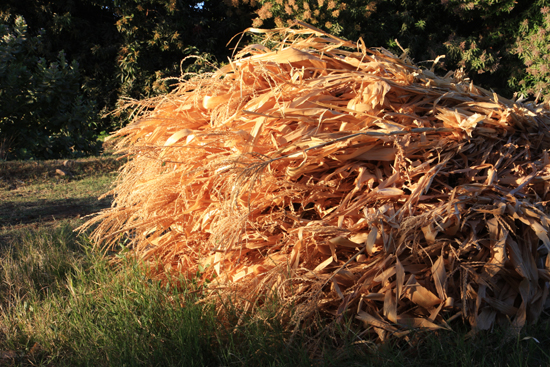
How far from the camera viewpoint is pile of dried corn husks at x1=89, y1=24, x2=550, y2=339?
6.88 feet

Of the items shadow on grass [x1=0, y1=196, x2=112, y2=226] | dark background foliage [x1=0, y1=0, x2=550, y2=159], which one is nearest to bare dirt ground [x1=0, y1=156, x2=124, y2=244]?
shadow on grass [x1=0, y1=196, x2=112, y2=226]

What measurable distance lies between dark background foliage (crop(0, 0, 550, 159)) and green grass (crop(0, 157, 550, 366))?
26.4 feet

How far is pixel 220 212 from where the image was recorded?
2320 millimetres

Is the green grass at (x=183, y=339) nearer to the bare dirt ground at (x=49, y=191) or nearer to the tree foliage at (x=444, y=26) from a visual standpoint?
the bare dirt ground at (x=49, y=191)

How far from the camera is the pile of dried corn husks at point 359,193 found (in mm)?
2098

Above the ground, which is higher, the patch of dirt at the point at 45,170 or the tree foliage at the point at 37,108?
the tree foliage at the point at 37,108

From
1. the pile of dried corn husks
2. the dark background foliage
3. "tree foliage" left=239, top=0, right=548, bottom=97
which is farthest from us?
the dark background foliage

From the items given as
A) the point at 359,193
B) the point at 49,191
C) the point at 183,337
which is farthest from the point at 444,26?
the point at 183,337

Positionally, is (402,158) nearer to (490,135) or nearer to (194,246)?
(490,135)

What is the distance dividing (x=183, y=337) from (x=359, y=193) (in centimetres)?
112

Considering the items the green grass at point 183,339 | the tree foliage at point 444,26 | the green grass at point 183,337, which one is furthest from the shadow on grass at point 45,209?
the tree foliage at point 444,26

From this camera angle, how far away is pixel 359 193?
7.76 feet

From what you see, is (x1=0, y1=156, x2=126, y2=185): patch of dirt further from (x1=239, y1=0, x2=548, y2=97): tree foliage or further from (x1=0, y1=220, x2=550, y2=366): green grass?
(x1=239, y1=0, x2=548, y2=97): tree foliage

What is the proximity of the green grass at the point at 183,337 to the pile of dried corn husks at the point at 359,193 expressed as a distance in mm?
111
